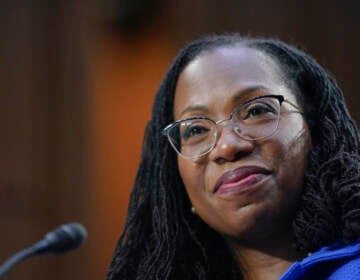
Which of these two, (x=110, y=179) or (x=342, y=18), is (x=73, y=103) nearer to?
(x=110, y=179)

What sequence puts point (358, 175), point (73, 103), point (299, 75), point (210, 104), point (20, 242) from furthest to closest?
1. point (73, 103)
2. point (20, 242)
3. point (299, 75)
4. point (210, 104)
5. point (358, 175)

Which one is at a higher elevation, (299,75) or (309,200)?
(299,75)

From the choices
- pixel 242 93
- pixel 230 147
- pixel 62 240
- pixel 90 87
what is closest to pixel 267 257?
pixel 230 147

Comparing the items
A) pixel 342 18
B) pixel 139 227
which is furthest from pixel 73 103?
pixel 139 227

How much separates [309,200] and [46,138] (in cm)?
300

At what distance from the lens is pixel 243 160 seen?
1.88 metres

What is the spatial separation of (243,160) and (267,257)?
13.5 inches

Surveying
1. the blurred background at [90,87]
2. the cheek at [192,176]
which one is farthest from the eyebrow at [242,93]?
the blurred background at [90,87]

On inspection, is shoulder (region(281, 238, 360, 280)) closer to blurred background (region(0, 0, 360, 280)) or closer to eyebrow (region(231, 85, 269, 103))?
eyebrow (region(231, 85, 269, 103))

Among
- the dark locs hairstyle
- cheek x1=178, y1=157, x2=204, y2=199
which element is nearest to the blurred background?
the dark locs hairstyle

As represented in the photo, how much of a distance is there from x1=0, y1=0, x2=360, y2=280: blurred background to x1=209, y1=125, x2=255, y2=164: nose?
2.43 meters

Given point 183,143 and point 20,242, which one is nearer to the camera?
point 183,143

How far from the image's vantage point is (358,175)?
1828mm

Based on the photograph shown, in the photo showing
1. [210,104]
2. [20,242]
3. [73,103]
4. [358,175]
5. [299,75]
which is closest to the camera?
[358,175]
